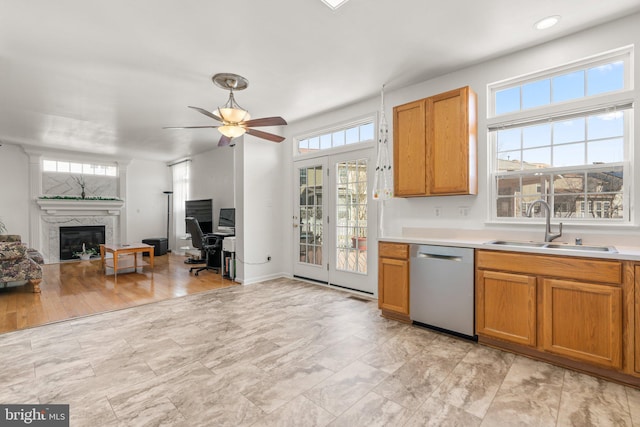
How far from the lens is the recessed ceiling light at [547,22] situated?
7.97ft

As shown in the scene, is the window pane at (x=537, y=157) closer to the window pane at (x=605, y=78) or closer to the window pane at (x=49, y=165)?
the window pane at (x=605, y=78)

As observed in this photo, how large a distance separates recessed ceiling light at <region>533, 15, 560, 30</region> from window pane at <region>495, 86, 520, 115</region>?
1.92ft

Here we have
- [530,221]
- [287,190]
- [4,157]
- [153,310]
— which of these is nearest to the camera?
[530,221]

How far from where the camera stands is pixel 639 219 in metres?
2.39

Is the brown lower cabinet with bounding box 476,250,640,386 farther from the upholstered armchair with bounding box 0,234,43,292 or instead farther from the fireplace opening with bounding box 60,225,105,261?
the fireplace opening with bounding box 60,225,105,261

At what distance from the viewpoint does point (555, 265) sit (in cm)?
229

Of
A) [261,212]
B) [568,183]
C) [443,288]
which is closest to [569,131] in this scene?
[568,183]

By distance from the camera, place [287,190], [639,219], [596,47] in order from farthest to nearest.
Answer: [287,190] < [596,47] < [639,219]

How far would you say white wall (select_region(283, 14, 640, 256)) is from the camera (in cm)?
248

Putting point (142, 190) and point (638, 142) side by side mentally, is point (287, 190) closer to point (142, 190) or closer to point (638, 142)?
point (638, 142)

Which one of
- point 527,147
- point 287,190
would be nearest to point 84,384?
point 287,190

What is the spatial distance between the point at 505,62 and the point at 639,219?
5.95 feet

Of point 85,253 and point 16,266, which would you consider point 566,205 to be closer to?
point 16,266

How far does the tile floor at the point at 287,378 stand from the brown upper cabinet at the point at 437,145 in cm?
151
